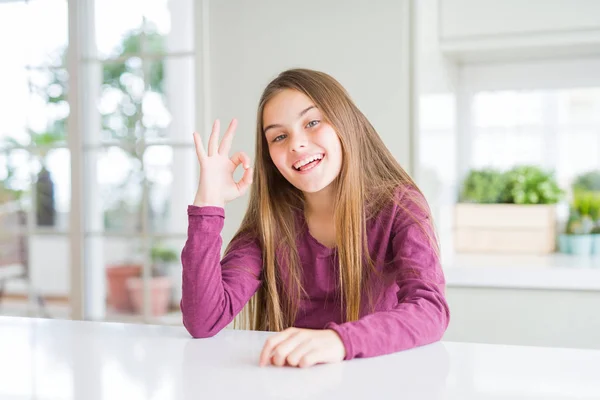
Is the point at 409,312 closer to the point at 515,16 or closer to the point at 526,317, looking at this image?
the point at 526,317

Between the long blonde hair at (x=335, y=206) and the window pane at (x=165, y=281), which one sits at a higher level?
the long blonde hair at (x=335, y=206)

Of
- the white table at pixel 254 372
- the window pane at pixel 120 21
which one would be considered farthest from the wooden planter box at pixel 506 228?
the window pane at pixel 120 21

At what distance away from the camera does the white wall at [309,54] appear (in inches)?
93.0

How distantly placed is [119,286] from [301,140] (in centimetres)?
401

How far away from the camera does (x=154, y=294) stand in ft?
16.1

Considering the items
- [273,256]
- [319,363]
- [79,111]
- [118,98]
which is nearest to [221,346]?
[319,363]

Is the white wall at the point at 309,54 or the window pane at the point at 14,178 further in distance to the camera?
the window pane at the point at 14,178

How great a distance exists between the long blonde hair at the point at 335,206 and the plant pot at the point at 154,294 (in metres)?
3.60

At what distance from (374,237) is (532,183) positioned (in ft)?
4.92

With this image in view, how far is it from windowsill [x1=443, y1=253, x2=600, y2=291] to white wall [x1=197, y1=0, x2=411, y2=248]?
0.45 metres

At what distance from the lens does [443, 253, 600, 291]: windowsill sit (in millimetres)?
2154

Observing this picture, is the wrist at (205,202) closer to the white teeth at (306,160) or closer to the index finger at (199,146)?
the index finger at (199,146)

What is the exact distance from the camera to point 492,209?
258 cm

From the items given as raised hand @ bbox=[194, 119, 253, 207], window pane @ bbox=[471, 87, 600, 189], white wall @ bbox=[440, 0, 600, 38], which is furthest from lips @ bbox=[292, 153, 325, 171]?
window pane @ bbox=[471, 87, 600, 189]
